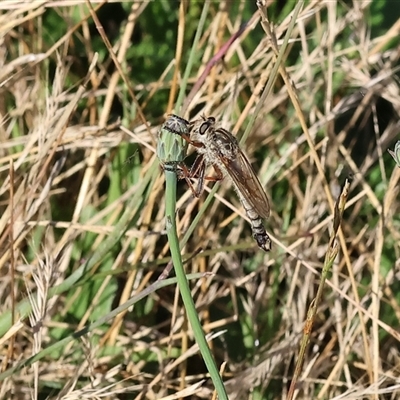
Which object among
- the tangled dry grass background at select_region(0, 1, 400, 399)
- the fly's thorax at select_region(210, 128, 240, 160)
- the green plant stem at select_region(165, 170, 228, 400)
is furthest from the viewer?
the tangled dry grass background at select_region(0, 1, 400, 399)

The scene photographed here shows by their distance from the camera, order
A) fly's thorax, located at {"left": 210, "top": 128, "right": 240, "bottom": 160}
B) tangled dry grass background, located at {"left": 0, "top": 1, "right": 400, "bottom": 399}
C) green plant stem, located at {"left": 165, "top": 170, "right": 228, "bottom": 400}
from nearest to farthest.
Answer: green plant stem, located at {"left": 165, "top": 170, "right": 228, "bottom": 400}, fly's thorax, located at {"left": 210, "top": 128, "right": 240, "bottom": 160}, tangled dry grass background, located at {"left": 0, "top": 1, "right": 400, "bottom": 399}

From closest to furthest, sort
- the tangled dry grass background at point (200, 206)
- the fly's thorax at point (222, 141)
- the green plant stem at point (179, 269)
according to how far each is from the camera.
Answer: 1. the green plant stem at point (179, 269)
2. the fly's thorax at point (222, 141)
3. the tangled dry grass background at point (200, 206)

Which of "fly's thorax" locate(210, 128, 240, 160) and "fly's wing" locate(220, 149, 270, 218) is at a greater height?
"fly's thorax" locate(210, 128, 240, 160)

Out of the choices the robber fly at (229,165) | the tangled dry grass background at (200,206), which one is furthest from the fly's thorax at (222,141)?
the tangled dry grass background at (200,206)

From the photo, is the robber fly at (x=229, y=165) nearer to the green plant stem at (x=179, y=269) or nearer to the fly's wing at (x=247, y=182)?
the fly's wing at (x=247, y=182)

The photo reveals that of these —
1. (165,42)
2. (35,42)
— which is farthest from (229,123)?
(35,42)

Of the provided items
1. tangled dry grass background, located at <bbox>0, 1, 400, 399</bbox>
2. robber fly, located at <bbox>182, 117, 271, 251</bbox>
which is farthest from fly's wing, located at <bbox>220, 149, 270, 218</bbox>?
tangled dry grass background, located at <bbox>0, 1, 400, 399</bbox>

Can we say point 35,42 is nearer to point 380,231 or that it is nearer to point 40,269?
point 40,269

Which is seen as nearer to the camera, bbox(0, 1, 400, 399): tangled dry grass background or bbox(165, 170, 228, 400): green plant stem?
bbox(165, 170, 228, 400): green plant stem

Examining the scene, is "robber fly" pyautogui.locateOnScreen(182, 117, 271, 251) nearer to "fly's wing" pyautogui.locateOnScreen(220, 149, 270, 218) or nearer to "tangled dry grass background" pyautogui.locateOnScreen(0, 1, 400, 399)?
"fly's wing" pyautogui.locateOnScreen(220, 149, 270, 218)
